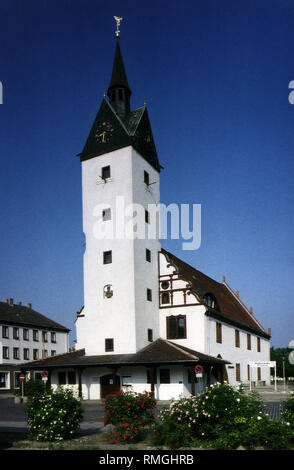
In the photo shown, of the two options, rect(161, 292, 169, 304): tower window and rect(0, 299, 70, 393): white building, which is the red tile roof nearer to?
rect(161, 292, 169, 304): tower window

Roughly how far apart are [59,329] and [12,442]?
53551 mm

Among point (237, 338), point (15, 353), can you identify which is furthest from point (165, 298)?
point (15, 353)

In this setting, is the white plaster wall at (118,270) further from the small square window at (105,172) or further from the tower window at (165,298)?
the tower window at (165,298)

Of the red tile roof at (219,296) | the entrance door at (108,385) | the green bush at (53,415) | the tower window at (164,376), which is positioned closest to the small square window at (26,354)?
the red tile roof at (219,296)

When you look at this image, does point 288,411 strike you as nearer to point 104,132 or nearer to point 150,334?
point 150,334

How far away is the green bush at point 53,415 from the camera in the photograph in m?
12.5

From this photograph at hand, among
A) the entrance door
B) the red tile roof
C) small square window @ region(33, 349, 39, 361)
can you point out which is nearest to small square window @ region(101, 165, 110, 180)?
the red tile roof

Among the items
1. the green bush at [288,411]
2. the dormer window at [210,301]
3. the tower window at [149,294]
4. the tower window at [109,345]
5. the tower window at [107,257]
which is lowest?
the tower window at [109,345]

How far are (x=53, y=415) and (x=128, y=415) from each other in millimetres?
2123

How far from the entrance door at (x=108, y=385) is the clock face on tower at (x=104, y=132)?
740 inches

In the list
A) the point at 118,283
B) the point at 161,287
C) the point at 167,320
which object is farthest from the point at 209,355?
the point at 118,283

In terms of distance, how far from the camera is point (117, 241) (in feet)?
115

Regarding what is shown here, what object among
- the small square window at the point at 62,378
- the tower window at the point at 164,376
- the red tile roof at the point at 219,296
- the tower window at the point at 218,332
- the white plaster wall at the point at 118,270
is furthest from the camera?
the tower window at the point at 218,332

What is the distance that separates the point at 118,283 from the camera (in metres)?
34.3
